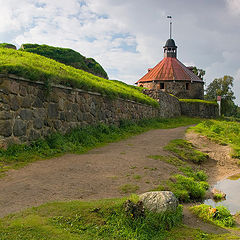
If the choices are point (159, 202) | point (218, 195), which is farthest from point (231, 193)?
point (159, 202)

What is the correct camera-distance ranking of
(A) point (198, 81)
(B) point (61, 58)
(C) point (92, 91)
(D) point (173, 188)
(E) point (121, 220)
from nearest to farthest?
(E) point (121, 220)
(D) point (173, 188)
(C) point (92, 91)
(B) point (61, 58)
(A) point (198, 81)

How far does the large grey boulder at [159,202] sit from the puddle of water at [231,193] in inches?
56.7

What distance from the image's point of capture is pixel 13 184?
4.38 meters

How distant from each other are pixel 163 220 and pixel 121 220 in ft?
1.81

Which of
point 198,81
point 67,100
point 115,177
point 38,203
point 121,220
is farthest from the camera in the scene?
point 198,81

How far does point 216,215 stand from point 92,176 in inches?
89.1

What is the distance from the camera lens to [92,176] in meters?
5.16

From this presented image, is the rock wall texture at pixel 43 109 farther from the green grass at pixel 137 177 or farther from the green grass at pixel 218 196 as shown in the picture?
the green grass at pixel 218 196

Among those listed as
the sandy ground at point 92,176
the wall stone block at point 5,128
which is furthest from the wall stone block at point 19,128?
the sandy ground at point 92,176

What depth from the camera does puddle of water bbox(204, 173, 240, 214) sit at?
188 inches

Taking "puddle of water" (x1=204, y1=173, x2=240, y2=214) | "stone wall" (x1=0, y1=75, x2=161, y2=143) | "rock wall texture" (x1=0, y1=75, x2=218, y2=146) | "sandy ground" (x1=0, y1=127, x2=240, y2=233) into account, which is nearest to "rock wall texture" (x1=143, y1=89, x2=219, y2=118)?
"rock wall texture" (x1=0, y1=75, x2=218, y2=146)

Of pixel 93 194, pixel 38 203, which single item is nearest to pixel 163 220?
pixel 93 194

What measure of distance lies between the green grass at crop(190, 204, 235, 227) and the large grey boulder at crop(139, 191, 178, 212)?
1.84 feet

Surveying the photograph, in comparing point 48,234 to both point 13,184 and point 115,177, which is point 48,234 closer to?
point 13,184
